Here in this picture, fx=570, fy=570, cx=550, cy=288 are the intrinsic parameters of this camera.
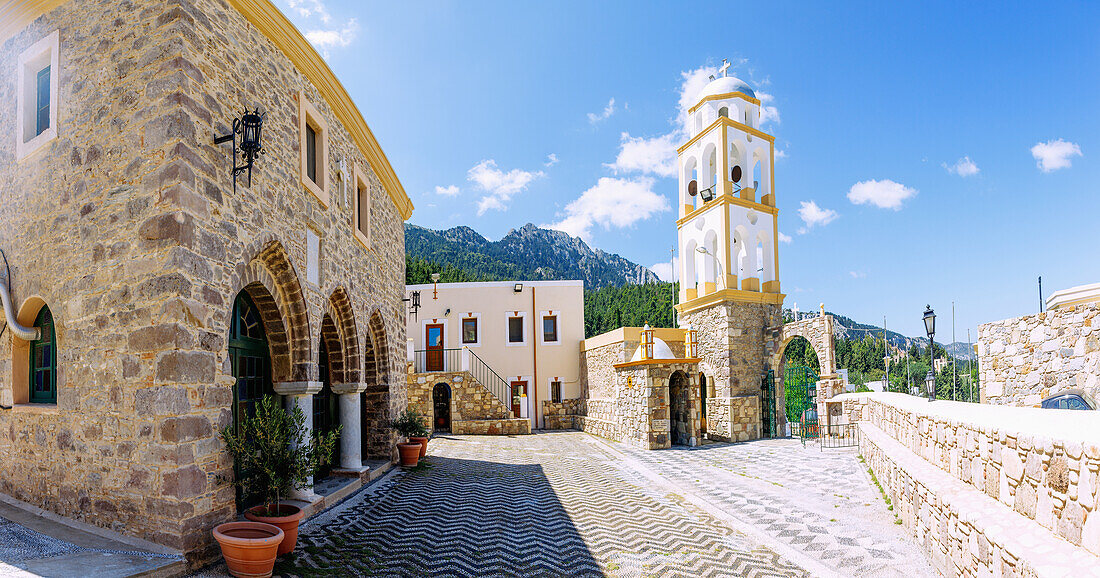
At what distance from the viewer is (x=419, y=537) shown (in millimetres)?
Result: 6559

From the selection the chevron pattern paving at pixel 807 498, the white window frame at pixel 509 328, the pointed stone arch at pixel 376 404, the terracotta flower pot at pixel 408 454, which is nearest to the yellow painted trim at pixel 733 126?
the white window frame at pixel 509 328

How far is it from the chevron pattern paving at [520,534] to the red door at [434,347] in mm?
11689

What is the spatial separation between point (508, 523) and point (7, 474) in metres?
5.71

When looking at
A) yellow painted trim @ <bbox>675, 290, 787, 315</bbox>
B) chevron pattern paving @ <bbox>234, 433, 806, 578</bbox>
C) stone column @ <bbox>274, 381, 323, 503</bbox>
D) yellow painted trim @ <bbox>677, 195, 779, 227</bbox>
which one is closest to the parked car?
chevron pattern paving @ <bbox>234, 433, 806, 578</bbox>

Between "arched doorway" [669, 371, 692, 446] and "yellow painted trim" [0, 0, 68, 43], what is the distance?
47.3 feet

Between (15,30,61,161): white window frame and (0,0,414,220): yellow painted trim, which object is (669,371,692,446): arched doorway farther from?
(15,30,61,161): white window frame

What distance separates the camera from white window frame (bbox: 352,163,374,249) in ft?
32.7

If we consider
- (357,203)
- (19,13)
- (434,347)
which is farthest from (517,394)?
(19,13)

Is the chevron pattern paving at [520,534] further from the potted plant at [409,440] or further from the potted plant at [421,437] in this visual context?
the potted plant at [421,437]

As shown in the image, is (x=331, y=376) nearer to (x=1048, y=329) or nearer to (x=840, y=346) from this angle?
(x=1048, y=329)

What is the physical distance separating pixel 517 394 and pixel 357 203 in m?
13.8

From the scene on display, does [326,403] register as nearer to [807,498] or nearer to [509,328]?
[807,498]

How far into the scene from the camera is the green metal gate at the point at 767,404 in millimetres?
16781

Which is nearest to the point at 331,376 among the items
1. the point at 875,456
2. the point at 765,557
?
the point at 765,557
